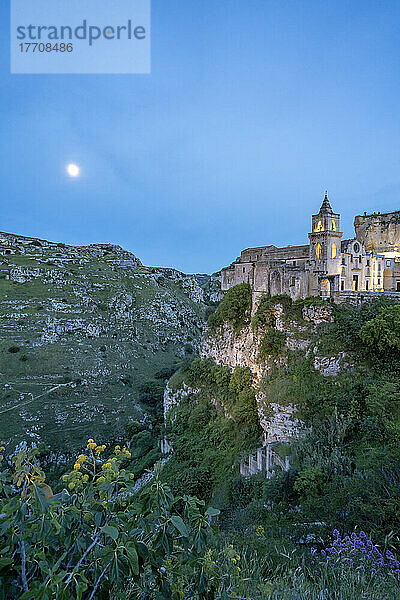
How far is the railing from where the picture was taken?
14.5 meters

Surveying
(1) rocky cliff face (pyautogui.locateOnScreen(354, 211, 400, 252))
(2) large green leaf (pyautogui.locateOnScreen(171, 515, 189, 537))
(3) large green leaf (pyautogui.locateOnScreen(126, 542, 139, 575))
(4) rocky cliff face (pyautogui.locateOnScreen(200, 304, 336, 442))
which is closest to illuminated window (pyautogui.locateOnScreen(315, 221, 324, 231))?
(4) rocky cliff face (pyautogui.locateOnScreen(200, 304, 336, 442))

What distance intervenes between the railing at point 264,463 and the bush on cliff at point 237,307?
32.1 ft

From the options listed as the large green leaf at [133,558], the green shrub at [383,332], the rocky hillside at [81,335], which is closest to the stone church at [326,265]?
the green shrub at [383,332]

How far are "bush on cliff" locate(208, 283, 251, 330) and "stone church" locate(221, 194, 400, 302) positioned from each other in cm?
93

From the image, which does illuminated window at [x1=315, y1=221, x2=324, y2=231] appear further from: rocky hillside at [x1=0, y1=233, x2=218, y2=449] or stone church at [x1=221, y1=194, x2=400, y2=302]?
rocky hillside at [x1=0, y1=233, x2=218, y2=449]

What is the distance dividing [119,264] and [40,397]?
33119 millimetres

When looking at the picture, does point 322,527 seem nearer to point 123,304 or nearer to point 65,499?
point 65,499

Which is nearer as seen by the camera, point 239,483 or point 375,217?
point 239,483

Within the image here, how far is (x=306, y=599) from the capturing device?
3.57 meters

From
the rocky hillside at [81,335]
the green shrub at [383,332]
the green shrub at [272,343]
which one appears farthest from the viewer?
the rocky hillside at [81,335]

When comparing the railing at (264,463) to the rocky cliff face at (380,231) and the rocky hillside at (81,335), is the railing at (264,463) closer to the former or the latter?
the rocky hillside at (81,335)

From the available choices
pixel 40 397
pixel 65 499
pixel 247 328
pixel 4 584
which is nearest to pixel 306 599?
pixel 65 499

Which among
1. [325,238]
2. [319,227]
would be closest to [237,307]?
[325,238]

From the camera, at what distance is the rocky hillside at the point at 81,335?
30.5 m
